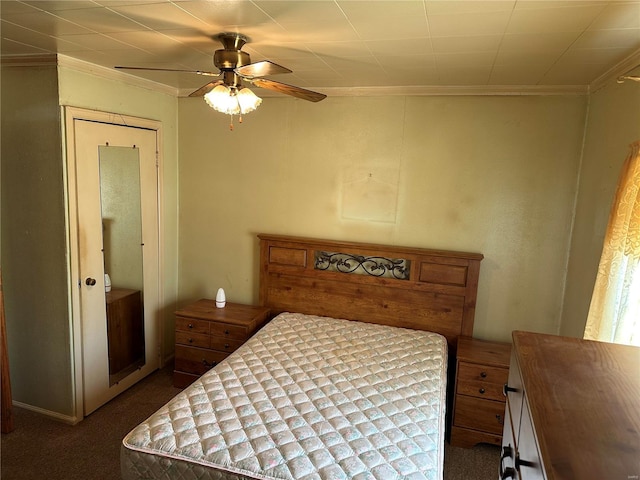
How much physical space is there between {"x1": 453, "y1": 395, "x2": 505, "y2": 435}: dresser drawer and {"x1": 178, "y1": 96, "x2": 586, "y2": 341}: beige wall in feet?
1.88

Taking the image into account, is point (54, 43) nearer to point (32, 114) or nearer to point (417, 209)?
point (32, 114)

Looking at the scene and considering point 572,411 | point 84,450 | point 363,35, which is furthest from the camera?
point 84,450

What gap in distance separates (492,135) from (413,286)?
3.96 feet

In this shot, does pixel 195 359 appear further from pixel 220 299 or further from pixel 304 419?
pixel 304 419

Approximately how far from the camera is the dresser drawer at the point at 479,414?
2717 mm

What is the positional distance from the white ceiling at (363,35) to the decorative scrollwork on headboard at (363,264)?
4.29 feet

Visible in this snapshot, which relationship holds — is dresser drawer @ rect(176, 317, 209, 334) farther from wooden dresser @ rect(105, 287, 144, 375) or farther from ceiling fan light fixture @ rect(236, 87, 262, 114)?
ceiling fan light fixture @ rect(236, 87, 262, 114)

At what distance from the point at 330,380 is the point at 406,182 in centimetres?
158

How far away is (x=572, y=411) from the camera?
41.1 inches

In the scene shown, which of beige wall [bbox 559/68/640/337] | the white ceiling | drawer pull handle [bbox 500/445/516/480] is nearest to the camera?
drawer pull handle [bbox 500/445/516/480]

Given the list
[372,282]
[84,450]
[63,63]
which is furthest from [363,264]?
[63,63]

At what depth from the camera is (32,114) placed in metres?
2.66

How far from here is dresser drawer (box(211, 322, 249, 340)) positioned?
3188mm

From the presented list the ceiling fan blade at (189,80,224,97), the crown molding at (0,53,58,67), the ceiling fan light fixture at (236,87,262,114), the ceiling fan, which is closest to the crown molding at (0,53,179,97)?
the crown molding at (0,53,58,67)
